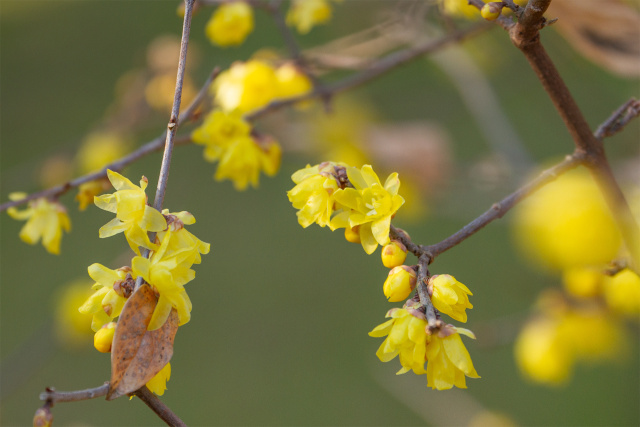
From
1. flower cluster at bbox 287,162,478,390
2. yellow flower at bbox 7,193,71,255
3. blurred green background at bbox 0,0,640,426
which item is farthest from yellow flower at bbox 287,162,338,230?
blurred green background at bbox 0,0,640,426

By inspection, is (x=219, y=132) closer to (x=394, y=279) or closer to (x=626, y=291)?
(x=394, y=279)

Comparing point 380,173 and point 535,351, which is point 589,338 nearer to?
point 535,351

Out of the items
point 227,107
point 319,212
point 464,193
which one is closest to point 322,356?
point 464,193

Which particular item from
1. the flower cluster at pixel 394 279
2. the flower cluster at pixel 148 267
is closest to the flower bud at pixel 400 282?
the flower cluster at pixel 394 279

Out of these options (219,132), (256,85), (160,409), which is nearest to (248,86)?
(256,85)

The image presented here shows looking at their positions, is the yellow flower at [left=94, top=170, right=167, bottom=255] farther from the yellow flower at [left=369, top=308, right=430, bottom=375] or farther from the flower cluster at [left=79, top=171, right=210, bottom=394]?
the yellow flower at [left=369, top=308, right=430, bottom=375]
